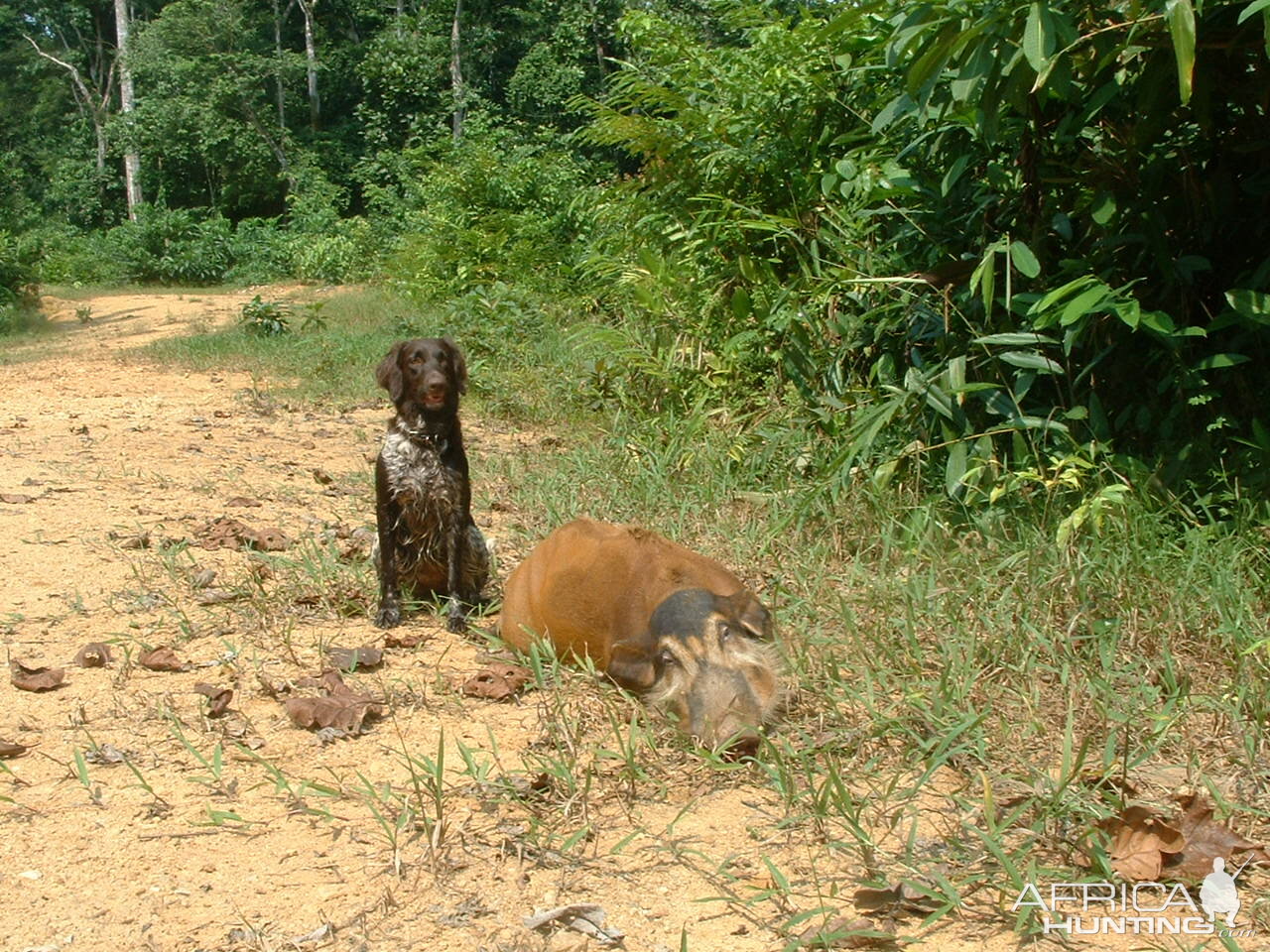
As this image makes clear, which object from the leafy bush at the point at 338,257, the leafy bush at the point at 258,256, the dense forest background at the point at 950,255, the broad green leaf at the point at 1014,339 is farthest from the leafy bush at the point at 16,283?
the broad green leaf at the point at 1014,339

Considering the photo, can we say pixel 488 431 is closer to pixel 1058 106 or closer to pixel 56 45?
pixel 1058 106

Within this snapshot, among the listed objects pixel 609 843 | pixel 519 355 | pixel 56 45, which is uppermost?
pixel 56 45

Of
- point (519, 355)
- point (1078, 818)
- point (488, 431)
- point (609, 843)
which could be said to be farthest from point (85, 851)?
point (519, 355)

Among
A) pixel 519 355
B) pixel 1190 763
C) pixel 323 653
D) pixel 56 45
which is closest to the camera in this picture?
pixel 1190 763

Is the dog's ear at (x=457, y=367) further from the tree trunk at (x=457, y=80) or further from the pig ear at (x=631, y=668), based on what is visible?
the tree trunk at (x=457, y=80)

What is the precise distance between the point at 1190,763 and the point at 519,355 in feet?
22.3

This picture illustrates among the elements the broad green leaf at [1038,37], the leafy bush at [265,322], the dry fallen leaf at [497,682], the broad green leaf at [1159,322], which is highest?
the broad green leaf at [1038,37]

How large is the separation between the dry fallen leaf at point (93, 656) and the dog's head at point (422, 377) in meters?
1.39

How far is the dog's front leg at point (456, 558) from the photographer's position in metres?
4.48

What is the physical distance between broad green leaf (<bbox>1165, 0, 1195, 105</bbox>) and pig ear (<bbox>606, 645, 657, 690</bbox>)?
6.81ft

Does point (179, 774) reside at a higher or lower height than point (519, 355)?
lower

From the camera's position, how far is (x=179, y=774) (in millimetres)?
3129

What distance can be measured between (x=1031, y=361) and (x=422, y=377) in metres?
2.30

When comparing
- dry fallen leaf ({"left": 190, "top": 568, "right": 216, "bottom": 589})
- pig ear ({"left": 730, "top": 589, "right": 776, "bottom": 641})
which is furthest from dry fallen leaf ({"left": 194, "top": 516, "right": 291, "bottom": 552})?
pig ear ({"left": 730, "top": 589, "right": 776, "bottom": 641})
